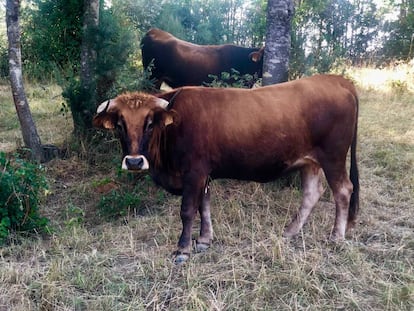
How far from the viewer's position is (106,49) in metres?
6.73

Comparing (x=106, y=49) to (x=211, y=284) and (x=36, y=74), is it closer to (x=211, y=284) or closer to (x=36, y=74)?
(x=211, y=284)

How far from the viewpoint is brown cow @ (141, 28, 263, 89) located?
29.0 ft

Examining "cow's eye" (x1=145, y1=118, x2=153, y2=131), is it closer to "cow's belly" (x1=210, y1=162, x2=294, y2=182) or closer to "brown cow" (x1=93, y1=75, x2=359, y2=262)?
"brown cow" (x1=93, y1=75, x2=359, y2=262)

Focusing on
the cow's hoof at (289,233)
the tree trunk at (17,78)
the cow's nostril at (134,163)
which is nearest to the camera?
the cow's nostril at (134,163)

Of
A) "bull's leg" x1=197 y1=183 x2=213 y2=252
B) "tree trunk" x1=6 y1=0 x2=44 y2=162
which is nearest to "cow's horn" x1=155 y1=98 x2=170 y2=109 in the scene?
"bull's leg" x1=197 y1=183 x2=213 y2=252

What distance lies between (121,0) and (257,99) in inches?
563

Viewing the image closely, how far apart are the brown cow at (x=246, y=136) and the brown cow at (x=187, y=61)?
4378 mm

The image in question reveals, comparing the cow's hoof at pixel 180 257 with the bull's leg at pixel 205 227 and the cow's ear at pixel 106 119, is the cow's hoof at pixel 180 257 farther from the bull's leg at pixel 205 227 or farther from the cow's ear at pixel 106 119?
the cow's ear at pixel 106 119

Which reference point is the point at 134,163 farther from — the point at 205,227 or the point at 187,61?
the point at 187,61

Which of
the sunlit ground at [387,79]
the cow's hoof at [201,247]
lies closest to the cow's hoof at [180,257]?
the cow's hoof at [201,247]

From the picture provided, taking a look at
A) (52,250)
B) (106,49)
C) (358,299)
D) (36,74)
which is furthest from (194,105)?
(36,74)

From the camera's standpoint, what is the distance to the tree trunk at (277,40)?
19.0 feet

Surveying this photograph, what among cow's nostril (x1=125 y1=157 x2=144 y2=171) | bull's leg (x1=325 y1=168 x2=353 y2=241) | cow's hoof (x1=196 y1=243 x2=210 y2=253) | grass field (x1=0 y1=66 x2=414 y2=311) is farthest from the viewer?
bull's leg (x1=325 y1=168 x2=353 y2=241)

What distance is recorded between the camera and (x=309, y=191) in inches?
192
